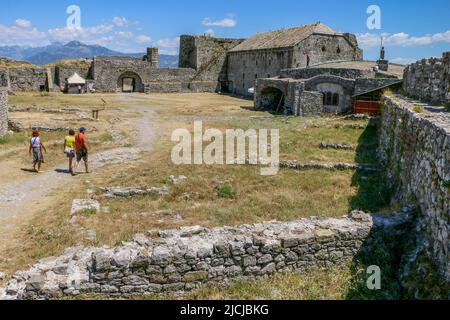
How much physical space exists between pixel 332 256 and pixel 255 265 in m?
1.74

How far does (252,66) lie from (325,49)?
10.7 metres

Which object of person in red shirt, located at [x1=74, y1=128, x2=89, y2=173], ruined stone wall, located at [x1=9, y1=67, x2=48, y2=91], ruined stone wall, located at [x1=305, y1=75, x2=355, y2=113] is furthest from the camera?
ruined stone wall, located at [x1=9, y1=67, x2=48, y2=91]

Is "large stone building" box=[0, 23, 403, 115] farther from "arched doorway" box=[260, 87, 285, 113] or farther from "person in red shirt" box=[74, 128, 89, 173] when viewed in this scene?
"person in red shirt" box=[74, 128, 89, 173]

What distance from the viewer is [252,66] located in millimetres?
54594

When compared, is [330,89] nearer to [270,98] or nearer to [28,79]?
[270,98]

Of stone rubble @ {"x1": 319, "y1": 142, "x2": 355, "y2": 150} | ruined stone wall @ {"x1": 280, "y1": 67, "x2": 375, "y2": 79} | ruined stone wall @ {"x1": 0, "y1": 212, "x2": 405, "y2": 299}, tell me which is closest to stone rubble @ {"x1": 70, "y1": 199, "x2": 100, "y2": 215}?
ruined stone wall @ {"x1": 0, "y1": 212, "x2": 405, "y2": 299}

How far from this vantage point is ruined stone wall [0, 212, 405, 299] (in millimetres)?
7520

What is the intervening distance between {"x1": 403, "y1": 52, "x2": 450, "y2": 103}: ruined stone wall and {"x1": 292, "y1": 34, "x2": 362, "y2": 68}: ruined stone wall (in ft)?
86.8

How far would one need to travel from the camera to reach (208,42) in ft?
206

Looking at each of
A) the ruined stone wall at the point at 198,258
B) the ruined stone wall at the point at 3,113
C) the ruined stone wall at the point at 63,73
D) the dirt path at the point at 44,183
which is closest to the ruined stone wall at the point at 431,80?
the ruined stone wall at the point at 198,258

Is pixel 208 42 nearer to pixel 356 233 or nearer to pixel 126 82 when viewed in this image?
pixel 126 82

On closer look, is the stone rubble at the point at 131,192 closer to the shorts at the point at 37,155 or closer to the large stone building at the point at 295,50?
the shorts at the point at 37,155

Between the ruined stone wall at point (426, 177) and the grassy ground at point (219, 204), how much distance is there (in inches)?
56.9
